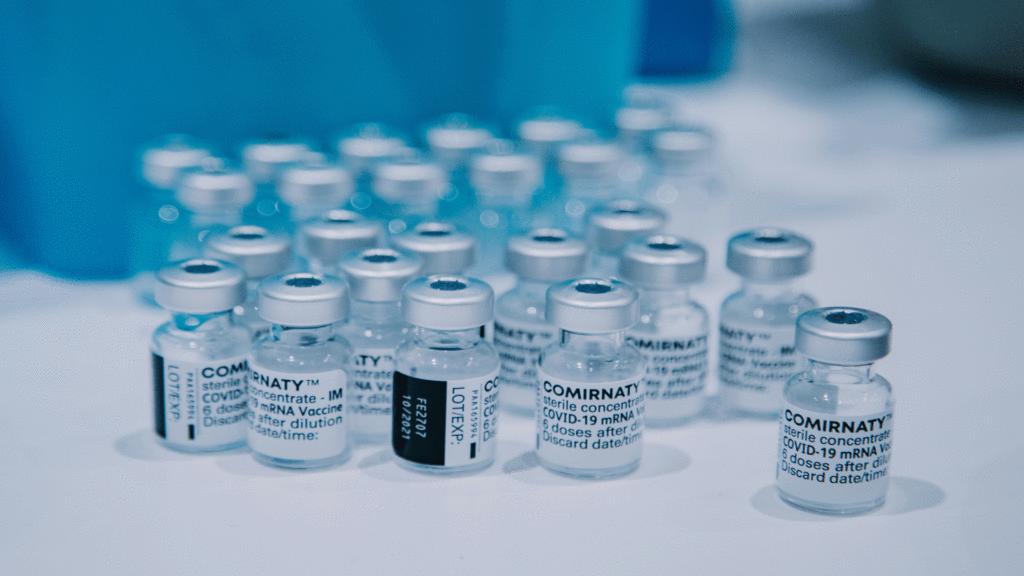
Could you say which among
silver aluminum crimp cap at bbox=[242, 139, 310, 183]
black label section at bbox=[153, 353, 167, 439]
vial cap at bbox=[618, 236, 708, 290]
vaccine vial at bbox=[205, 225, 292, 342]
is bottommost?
black label section at bbox=[153, 353, 167, 439]

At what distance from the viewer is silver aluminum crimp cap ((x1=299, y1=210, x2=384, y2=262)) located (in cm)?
115

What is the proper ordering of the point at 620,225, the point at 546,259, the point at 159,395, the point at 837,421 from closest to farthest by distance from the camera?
the point at 837,421, the point at 159,395, the point at 546,259, the point at 620,225

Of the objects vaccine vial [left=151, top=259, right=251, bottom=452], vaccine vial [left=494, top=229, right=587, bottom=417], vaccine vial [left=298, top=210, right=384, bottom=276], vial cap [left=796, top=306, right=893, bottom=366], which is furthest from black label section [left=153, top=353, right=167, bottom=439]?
vial cap [left=796, top=306, right=893, bottom=366]

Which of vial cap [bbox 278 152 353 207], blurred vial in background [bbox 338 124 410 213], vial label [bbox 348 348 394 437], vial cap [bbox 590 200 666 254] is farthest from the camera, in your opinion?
blurred vial in background [bbox 338 124 410 213]

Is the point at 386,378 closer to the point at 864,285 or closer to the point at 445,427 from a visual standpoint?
the point at 445,427

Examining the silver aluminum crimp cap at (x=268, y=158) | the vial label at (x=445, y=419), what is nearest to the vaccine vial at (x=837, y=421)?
the vial label at (x=445, y=419)

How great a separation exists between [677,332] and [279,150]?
61 cm

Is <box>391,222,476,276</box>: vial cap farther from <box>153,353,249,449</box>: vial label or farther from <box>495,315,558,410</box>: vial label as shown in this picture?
<box>153,353,249,449</box>: vial label

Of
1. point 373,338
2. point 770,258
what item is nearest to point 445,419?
point 373,338

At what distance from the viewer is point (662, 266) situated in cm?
104

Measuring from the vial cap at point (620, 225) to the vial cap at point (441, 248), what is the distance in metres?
0.15

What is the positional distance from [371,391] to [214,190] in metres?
0.40

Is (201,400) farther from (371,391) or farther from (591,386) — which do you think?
(591,386)

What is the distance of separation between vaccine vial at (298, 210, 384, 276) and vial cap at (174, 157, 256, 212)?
14cm
